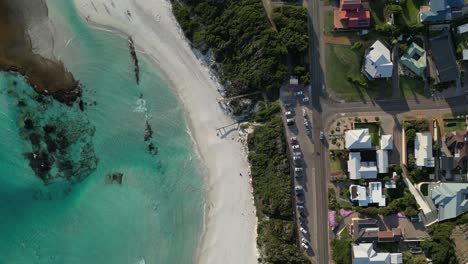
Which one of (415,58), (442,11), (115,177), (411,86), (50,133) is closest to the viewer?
(442,11)

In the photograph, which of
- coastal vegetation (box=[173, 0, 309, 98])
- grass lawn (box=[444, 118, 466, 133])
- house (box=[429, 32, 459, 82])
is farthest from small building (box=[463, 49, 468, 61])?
coastal vegetation (box=[173, 0, 309, 98])

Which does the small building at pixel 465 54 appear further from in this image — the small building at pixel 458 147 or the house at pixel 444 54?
the small building at pixel 458 147

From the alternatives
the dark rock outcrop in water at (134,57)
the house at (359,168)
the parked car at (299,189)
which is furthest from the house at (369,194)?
the dark rock outcrop in water at (134,57)

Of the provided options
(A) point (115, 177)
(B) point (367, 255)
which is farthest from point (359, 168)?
(A) point (115, 177)

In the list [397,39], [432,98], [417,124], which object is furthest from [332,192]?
[397,39]

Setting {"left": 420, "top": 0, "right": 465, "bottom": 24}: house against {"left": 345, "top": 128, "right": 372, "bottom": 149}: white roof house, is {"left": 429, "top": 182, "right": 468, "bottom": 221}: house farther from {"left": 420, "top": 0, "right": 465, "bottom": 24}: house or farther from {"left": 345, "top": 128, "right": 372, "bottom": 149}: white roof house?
{"left": 420, "top": 0, "right": 465, "bottom": 24}: house

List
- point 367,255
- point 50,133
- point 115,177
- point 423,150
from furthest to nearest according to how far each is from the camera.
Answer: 1. point 115,177
2. point 50,133
3. point 423,150
4. point 367,255

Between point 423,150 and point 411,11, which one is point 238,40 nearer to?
point 411,11
